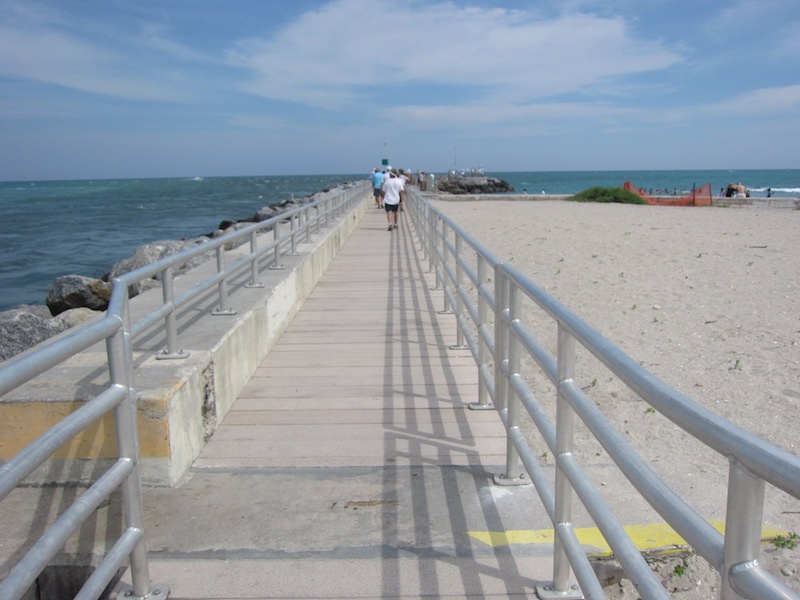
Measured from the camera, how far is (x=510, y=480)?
3855 mm

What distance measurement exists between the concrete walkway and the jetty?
0.01 m

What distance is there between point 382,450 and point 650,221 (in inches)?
769

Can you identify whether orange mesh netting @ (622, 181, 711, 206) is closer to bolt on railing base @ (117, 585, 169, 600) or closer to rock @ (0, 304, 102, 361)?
rock @ (0, 304, 102, 361)

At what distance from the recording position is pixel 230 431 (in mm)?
4672

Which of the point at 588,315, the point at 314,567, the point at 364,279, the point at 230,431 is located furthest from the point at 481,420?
the point at 364,279

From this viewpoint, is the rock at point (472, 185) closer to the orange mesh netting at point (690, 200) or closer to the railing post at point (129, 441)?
the orange mesh netting at point (690, 200)

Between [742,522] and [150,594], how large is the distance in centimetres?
231

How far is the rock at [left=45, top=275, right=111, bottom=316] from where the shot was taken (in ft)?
39.7

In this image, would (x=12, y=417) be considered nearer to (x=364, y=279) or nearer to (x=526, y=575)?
(x=526, y=575)

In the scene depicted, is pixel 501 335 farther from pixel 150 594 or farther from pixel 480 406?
pixel 150 594

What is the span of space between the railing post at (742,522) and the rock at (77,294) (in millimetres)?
11981

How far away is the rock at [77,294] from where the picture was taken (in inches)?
476

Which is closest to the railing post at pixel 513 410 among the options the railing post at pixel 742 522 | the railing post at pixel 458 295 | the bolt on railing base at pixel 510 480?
the bolt on railing base at pixel 510 480

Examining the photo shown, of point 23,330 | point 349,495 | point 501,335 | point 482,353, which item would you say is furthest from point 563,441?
point 23,330
